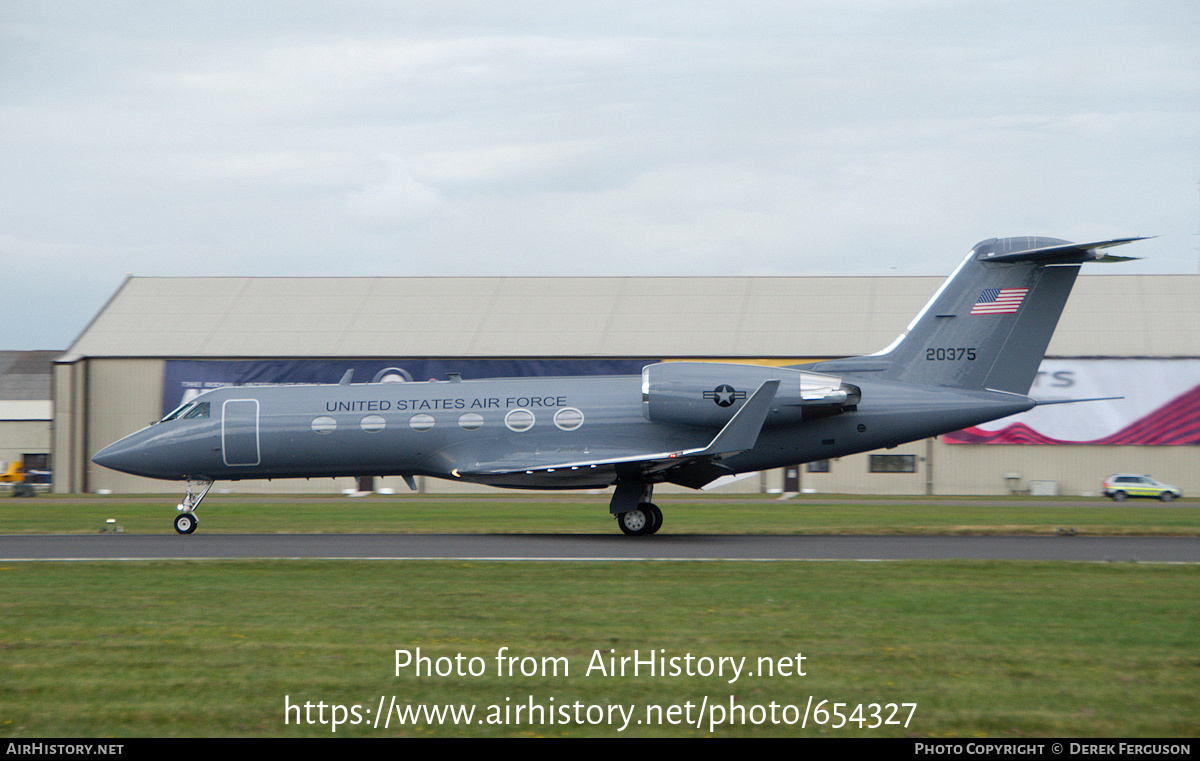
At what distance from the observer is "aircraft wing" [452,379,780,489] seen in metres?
19.5

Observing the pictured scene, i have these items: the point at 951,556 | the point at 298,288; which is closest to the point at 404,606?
the point at 951,556

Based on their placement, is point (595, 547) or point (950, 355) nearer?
point (595, 547)

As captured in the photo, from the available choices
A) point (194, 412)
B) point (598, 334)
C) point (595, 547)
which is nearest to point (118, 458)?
point (194, 412)

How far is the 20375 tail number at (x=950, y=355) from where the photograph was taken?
21.9 meters

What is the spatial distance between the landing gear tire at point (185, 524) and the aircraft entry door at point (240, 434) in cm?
141

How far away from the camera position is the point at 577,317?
166ft

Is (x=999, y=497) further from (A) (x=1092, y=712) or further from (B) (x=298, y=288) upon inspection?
(A) (x=1092, y=712)

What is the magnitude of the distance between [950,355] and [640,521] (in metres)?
7.49

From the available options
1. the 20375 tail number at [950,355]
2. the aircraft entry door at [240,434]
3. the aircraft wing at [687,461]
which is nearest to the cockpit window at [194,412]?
the aircraft entry door at [240,434]

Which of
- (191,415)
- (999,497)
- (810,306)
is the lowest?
(999,497)

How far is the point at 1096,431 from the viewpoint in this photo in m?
46.0

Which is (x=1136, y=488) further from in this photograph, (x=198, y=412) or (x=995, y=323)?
(x=198, y=412)

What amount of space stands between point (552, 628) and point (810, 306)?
136 ft

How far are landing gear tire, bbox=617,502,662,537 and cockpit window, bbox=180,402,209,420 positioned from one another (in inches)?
375
